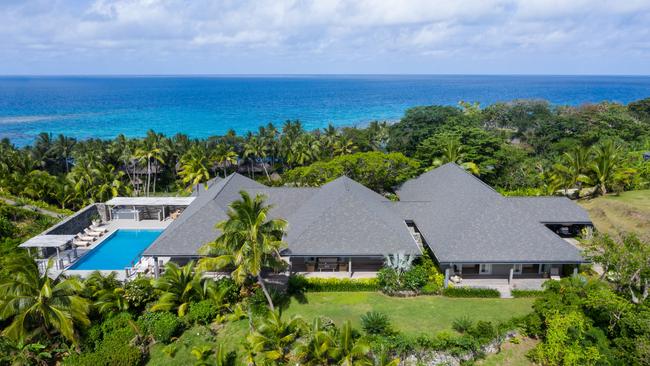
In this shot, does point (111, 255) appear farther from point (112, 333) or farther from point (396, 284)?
point (396, 284)

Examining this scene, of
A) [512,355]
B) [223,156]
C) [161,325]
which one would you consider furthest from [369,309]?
[223,156]

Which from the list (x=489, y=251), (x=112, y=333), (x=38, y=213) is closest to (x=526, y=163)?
(x=489, y=251)

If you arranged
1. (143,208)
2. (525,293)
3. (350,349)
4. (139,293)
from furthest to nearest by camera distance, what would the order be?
(143,208)
(525,293)
(139,293)
(350,349)

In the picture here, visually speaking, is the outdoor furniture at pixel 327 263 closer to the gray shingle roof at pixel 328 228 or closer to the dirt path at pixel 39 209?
the gray shingle roof at pixel 328 228

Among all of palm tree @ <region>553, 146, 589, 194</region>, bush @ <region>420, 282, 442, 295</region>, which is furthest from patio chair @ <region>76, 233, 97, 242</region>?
palm tree @ <region>553, 146, 589, 194</region>

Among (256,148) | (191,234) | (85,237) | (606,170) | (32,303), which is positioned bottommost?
(85,237)

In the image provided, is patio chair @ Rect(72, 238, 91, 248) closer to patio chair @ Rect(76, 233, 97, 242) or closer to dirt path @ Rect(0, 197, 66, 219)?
patio chair @ Rect(76, 233, 97, 242)

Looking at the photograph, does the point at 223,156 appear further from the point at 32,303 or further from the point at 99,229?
the point at 32,303
